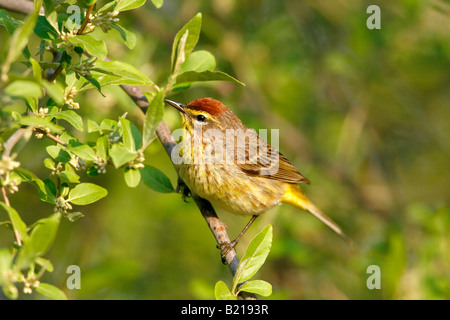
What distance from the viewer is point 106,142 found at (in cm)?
266

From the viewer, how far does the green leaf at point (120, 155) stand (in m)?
2.39

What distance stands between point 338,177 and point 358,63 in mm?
1708

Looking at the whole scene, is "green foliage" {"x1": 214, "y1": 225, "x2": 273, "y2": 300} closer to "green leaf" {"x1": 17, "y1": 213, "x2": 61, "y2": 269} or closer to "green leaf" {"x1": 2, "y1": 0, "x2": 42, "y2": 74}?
"green leaf" {"x1": 17, "y1": 213, "x2": 61, "y2": 269}

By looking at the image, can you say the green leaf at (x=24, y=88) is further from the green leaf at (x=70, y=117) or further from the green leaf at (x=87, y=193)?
the green leaf at (x=87, y=193)

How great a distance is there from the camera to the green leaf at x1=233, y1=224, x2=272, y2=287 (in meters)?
2.95

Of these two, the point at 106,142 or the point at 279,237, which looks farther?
the point at 279,237

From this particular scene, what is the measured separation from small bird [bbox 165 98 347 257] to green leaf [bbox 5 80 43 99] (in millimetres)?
2014

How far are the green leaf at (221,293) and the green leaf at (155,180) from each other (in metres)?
0.88

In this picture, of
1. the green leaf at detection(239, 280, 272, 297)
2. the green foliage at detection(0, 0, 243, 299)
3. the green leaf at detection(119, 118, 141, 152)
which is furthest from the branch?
the green leaf at detection(239, 280, 272, 297)

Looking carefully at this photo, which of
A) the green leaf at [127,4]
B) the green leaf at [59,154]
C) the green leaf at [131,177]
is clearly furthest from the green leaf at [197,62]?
the green leaf at [59,154]

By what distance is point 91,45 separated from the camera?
251 centimetres

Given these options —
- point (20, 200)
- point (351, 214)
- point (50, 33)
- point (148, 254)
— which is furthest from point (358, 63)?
point (50, 33)

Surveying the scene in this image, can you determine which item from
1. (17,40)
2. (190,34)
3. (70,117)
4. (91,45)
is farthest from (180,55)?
(17,40)

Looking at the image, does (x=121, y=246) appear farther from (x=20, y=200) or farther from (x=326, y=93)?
(x=326, y=93)
